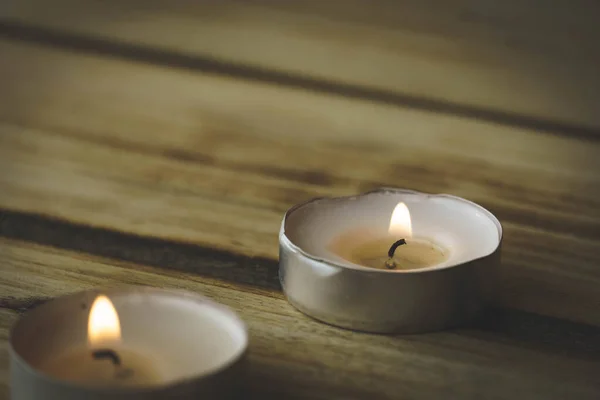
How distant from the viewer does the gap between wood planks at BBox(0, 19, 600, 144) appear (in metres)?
1.08

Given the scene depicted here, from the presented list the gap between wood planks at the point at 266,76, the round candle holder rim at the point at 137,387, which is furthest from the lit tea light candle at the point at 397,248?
the gap between wood planks at the point at 266,76

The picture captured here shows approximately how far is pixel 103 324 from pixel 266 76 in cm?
62

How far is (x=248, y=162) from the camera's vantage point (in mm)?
988

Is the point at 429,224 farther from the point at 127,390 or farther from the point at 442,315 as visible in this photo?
the point at 127,390

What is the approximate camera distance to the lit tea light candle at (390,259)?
0.64m

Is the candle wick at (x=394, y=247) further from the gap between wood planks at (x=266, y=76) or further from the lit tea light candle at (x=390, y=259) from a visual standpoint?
the gap between wood planks at (x=266, y=76)

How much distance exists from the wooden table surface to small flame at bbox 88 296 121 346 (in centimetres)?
7

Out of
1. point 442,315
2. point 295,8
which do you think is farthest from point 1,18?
point 442,315

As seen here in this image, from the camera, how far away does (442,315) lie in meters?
0.66

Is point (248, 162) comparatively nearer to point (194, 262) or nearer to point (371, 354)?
point (194, 262)

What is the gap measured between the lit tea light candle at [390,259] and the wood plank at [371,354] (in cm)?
2

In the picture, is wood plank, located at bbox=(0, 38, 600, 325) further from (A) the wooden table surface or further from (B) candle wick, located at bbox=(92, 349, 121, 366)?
(B) candle wick, located at bbox=(92, 349, 121, 366)

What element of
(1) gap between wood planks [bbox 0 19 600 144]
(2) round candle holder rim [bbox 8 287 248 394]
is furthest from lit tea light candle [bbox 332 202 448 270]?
(1) gap between wood planks [bbox 0 19 600 144]

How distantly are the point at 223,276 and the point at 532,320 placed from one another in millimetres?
245
